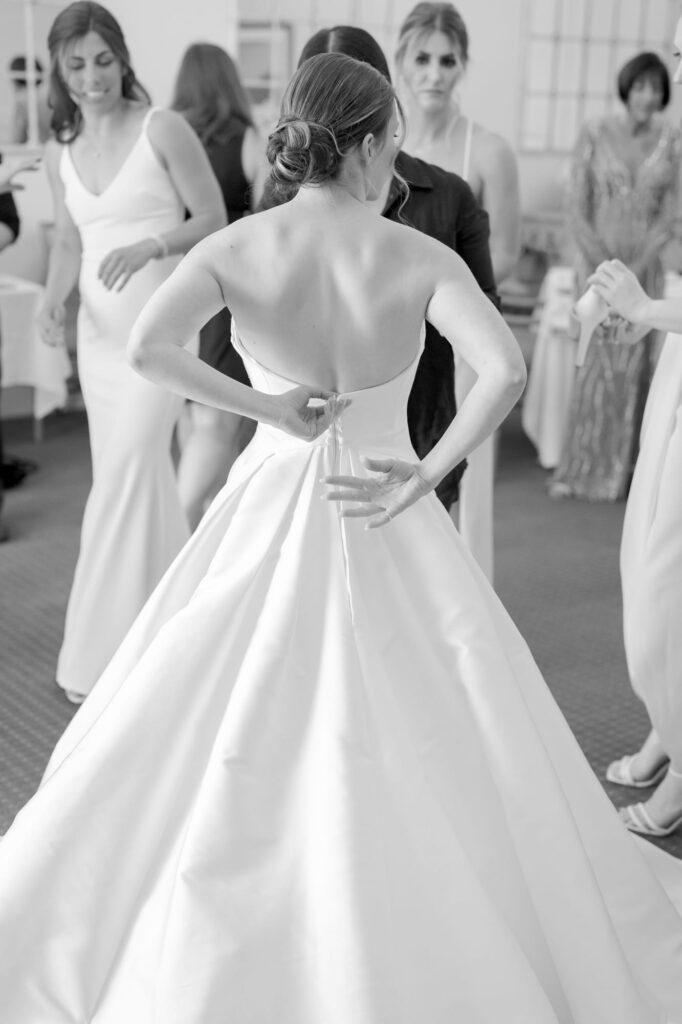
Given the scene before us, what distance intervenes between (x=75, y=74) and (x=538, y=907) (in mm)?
2283

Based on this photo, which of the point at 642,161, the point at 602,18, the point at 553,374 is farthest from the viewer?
the point at 602,18

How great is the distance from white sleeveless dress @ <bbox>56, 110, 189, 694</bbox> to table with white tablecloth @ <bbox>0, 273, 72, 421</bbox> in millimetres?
2282

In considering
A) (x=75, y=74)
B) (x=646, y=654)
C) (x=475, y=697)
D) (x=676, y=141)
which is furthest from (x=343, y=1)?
(x=475, y=697)

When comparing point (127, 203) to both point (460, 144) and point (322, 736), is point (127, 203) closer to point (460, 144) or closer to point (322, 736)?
point (460, 144)

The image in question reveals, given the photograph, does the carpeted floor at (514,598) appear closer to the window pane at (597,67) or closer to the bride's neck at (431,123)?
the bride's neck at (431,123)

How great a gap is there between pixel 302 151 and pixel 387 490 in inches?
18.9

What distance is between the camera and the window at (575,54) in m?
8.40

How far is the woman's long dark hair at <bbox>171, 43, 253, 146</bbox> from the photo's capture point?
4.00 metres

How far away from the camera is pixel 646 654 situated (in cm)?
250

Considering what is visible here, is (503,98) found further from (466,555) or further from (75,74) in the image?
(466,555)

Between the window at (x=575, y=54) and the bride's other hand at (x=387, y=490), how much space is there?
23.4 feet

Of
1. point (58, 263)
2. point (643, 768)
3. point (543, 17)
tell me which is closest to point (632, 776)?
point (643, 768)

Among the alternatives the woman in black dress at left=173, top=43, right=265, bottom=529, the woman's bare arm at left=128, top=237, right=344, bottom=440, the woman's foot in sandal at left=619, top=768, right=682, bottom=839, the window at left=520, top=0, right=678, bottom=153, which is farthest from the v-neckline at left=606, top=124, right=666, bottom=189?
the woman's bare arm at left=128, top=237, right=344, bottom=440

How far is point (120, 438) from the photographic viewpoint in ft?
10.1
